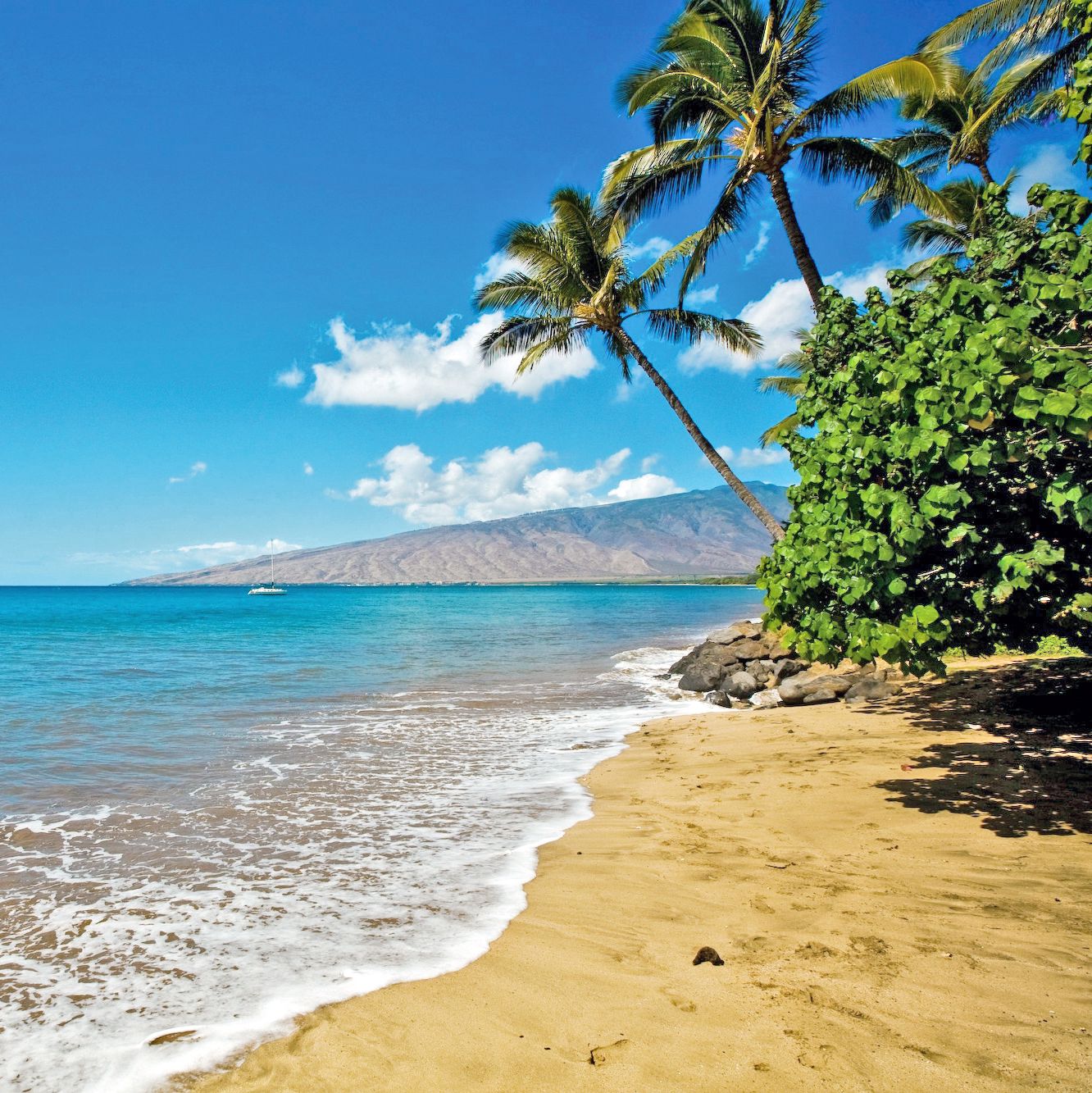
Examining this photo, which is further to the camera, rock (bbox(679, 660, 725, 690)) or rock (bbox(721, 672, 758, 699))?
rock (bbox(679, 660, 725, 690))

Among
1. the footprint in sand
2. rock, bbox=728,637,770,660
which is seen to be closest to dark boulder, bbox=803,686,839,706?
rock, bbox=728,637,770,660

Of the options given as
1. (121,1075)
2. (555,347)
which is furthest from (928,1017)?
(555,347)

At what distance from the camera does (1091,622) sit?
4602 millimetres

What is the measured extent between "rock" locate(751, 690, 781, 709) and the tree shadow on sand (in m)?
2.53

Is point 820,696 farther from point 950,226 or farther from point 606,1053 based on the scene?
point 950,226

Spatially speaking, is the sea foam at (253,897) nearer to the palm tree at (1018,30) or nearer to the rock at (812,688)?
the rock at (812,688)

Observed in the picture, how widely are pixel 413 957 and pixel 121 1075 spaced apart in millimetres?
1639

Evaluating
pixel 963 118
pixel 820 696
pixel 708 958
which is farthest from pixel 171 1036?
pixel 963 118

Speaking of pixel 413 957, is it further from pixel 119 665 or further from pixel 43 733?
Answer: pixel 119 665

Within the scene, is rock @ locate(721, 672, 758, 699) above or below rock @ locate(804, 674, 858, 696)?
below

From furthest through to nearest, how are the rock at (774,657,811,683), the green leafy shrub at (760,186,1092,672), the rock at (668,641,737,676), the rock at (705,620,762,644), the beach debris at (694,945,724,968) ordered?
the rock at (705,620,762,644) < the rock at (668,641,737,676) < the rock at (774,657,811,683) < the green leafy shrub at (760,186,1092,672) < the beach debris at (694,945,724,968)

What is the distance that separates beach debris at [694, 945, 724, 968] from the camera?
13.4ft

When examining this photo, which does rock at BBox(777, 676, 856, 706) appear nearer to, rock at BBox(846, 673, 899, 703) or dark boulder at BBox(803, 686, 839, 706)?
dark boulder at BBox(803, 686, 839, 706)

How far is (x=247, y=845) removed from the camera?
6.70m
